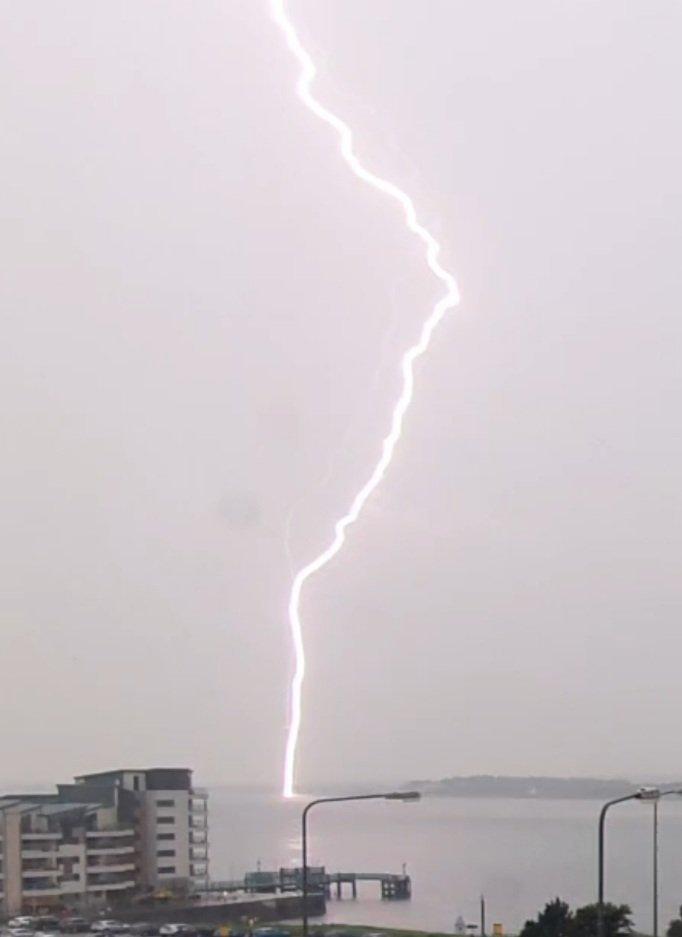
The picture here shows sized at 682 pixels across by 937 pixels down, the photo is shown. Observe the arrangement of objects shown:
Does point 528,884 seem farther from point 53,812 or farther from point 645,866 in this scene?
point 53,812

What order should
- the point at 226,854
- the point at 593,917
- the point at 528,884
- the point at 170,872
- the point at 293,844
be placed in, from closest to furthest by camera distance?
the point at 593,917, the point at 170,872, the point at 528,884, the point at 226,854, the point at 293,844

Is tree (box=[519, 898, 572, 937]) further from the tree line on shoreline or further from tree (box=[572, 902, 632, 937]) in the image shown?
tree (box=[572, 902, 632, 937])

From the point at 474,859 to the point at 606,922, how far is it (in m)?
79.0

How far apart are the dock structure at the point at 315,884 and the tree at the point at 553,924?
3438cm

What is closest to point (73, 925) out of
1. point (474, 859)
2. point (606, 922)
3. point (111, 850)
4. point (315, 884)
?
point (111, 850)

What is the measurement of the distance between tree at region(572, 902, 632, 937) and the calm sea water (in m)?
26.4

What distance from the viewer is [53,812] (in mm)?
54875

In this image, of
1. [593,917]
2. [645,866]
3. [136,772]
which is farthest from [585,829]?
[593,917]

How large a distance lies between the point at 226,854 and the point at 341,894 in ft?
126

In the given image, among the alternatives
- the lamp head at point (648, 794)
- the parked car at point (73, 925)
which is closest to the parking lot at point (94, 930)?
the parked car at point (73, 925)

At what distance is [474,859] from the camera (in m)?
104

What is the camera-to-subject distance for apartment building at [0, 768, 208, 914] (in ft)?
174

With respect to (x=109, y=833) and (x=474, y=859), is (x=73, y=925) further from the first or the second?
(x=474, y=859)

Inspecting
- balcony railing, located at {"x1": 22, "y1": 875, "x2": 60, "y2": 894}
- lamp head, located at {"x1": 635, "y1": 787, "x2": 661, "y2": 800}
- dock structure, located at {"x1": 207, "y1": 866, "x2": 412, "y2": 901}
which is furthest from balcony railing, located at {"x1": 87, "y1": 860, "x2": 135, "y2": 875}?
lamp head, located at {"x1": 635, "y1": 787, "x2": 661, "y2": 800}
